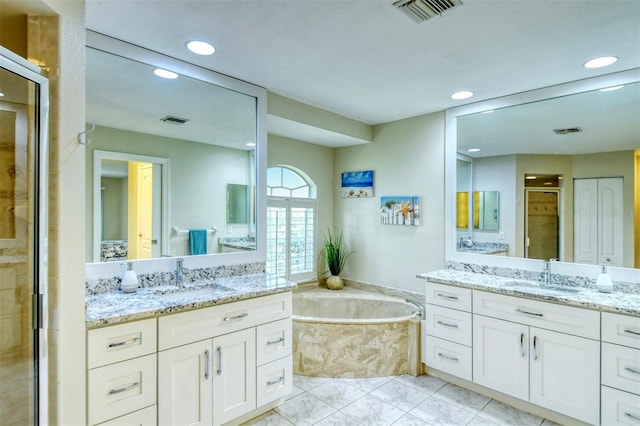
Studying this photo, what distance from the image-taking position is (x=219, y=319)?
6.62ft

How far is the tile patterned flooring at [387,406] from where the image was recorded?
2275mm

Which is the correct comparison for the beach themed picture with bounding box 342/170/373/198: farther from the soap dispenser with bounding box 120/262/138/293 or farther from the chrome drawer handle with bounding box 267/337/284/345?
the soap dispenser with bounding box 120/262/138/293

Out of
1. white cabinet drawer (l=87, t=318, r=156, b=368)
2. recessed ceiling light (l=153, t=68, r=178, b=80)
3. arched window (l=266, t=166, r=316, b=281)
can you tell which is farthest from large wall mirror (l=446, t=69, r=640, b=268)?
white cabinet drawer (l=87, t=318, r=156, b=368)

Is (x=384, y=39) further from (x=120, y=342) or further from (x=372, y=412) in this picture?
(x=372, y=412)

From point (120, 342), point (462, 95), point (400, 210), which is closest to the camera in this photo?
point (120, 342)

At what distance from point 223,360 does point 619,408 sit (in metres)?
2.36

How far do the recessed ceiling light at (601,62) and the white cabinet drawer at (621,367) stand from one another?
5.92 feet

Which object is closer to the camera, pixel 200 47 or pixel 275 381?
pixel 200 47

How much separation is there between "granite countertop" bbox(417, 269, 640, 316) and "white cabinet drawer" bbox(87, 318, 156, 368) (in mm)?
2096

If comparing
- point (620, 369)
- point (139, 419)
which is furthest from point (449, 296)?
point (139, 419)

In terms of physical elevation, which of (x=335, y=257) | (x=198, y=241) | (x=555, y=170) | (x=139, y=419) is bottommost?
(x=139, y=419)

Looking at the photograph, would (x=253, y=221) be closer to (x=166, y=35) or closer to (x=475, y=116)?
(x=166, y=35)

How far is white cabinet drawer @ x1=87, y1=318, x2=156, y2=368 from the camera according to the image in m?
1.57

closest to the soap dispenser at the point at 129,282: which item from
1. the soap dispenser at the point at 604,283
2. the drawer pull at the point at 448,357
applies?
the drawer pull at the point at 448,357
